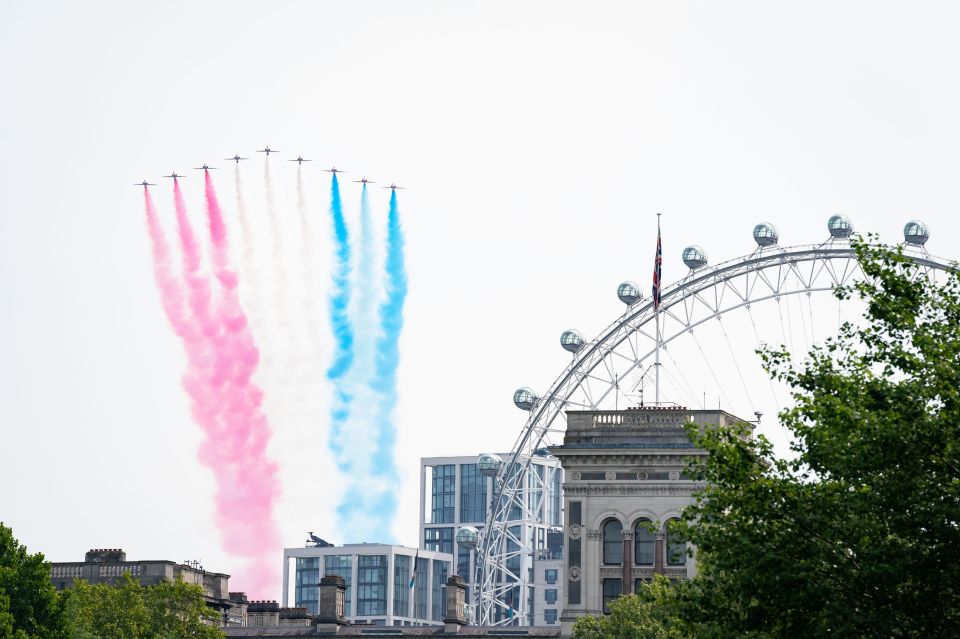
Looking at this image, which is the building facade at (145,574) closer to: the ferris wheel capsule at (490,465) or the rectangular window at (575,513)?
the ferris wheel capsule at (490,465)

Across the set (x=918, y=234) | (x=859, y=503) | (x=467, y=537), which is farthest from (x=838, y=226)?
(x=859, y=503)

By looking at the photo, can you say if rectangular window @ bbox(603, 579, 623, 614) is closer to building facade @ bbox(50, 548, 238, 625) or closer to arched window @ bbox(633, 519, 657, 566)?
arched window @ bbox(633, 519, 657, 566)

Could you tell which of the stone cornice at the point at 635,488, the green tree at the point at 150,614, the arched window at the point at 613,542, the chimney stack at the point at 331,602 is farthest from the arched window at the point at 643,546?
the green tree at the point at 150,614

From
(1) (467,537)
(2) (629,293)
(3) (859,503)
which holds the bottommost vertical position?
(3) (859,503)

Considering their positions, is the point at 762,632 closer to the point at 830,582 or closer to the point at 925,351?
the point at 830,582

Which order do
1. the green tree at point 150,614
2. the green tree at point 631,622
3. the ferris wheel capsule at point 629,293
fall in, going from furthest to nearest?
the ferris wheel capsule at point 629,293 → the green tree at point 150,614 → the green tree at point 631,622

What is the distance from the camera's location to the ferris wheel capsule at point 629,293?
15962cm

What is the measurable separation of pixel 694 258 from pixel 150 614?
5572 cm

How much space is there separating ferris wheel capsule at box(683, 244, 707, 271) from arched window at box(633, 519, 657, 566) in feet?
115

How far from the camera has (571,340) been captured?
536ft

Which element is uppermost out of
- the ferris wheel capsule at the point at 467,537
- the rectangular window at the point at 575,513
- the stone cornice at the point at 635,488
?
the ferris wheel capsule at the point at 467,537

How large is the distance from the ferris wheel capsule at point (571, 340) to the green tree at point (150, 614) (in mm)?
49549

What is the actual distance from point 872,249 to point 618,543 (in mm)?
65930

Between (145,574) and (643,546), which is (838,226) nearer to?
(643,546)
